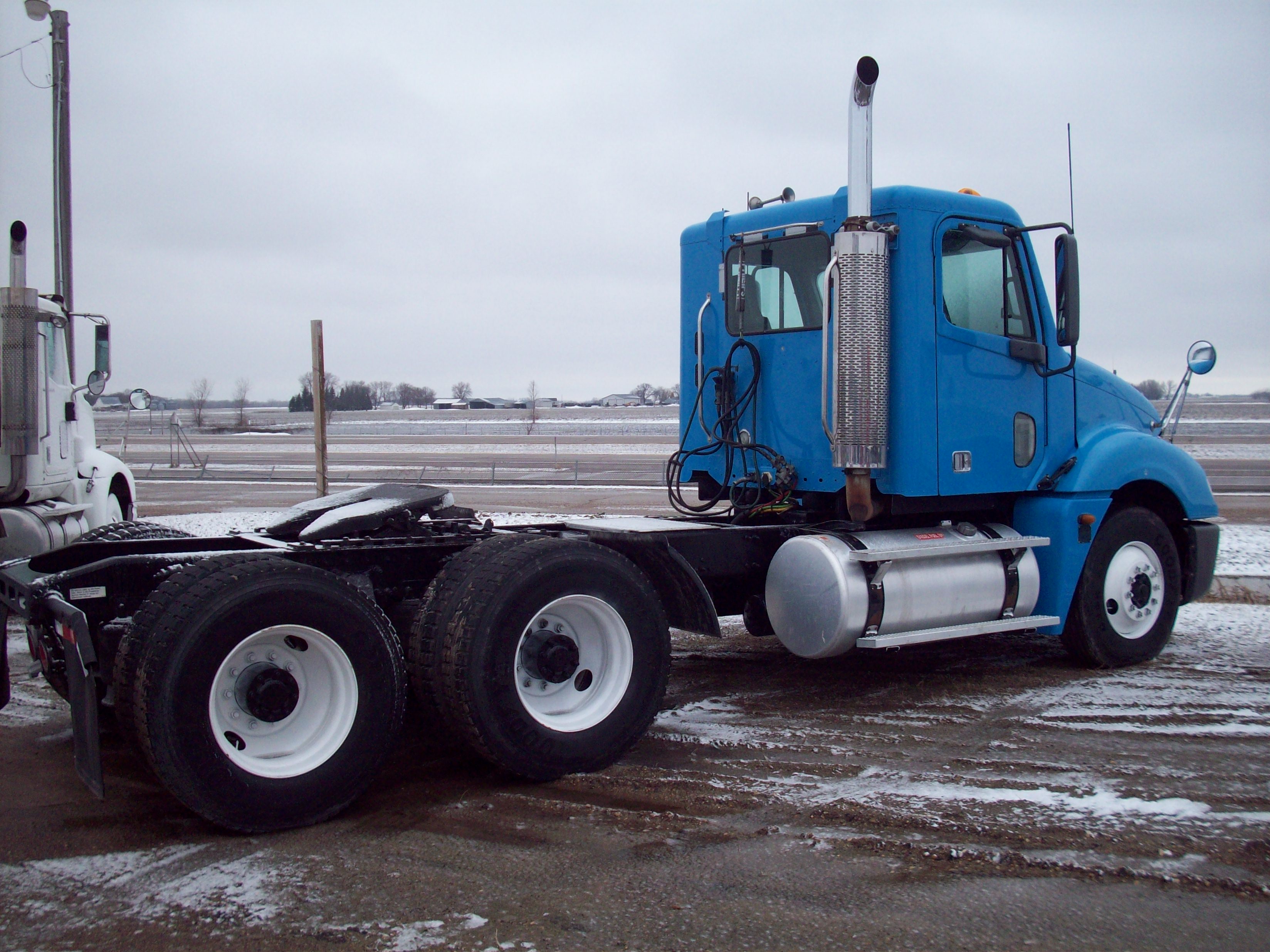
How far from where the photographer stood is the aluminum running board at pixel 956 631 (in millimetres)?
5609

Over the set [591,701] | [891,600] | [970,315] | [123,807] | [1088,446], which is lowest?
[123,807]

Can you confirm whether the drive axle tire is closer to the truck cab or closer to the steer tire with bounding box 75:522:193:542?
the truck cab

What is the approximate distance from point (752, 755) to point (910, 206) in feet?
10.9

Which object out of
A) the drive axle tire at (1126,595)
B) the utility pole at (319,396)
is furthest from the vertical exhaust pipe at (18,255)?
the drive axle tire at (1126,595)

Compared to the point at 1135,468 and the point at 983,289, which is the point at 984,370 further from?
the point at 1135,468

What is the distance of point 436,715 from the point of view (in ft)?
15.2

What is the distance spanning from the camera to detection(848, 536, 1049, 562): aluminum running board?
564 centimetres

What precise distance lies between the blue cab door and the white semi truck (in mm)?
6738

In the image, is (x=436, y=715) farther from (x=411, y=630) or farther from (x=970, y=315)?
(x=970, y=315)

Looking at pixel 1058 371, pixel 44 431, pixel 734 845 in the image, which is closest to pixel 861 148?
pixel 1058 371

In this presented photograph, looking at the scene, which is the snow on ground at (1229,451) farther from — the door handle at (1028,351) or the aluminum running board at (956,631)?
the aluminum running board at (956,631)

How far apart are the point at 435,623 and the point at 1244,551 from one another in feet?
34.2

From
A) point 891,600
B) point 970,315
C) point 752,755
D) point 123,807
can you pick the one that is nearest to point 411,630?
point 123,807

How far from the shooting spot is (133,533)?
225 inches
